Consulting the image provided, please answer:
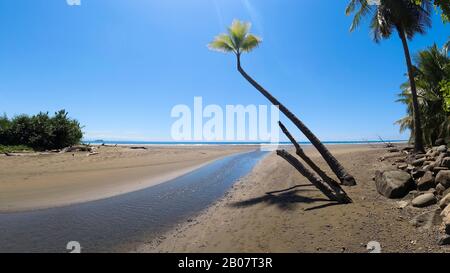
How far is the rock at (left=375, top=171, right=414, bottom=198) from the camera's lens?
31.1 feet

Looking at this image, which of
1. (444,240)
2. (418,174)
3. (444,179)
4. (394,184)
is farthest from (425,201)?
(418,174)

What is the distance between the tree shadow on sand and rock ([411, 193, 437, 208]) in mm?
2246

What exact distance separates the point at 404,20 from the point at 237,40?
10547 mm

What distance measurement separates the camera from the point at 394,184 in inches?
380

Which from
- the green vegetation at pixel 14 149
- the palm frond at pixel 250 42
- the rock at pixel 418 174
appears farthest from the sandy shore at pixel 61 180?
the rock at pixel 418 174

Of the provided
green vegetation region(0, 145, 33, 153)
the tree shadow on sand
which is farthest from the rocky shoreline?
green vegetation region(0, 145, 33, 153)

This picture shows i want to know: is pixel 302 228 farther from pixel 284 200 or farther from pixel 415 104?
pixel 415 104

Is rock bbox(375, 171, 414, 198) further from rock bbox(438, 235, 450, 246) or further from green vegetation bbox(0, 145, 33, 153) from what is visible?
green vegetation bbox(0, 145, 33, 153)

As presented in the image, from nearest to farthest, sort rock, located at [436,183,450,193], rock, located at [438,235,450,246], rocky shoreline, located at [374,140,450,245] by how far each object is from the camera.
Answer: rock, located at [438,235,450,246]
rocky shoreline, located at [374,140,450,245]
rock, located at [436,183,450,193]

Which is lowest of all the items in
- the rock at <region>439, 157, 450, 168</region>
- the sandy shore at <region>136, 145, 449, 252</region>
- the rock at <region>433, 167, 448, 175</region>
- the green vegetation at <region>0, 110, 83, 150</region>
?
the sandy shore at <region>136, 145, 449, 252</region>

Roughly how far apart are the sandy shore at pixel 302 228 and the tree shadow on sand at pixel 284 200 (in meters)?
0.03

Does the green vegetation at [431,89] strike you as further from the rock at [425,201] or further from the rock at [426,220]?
the rock at [426,220]
